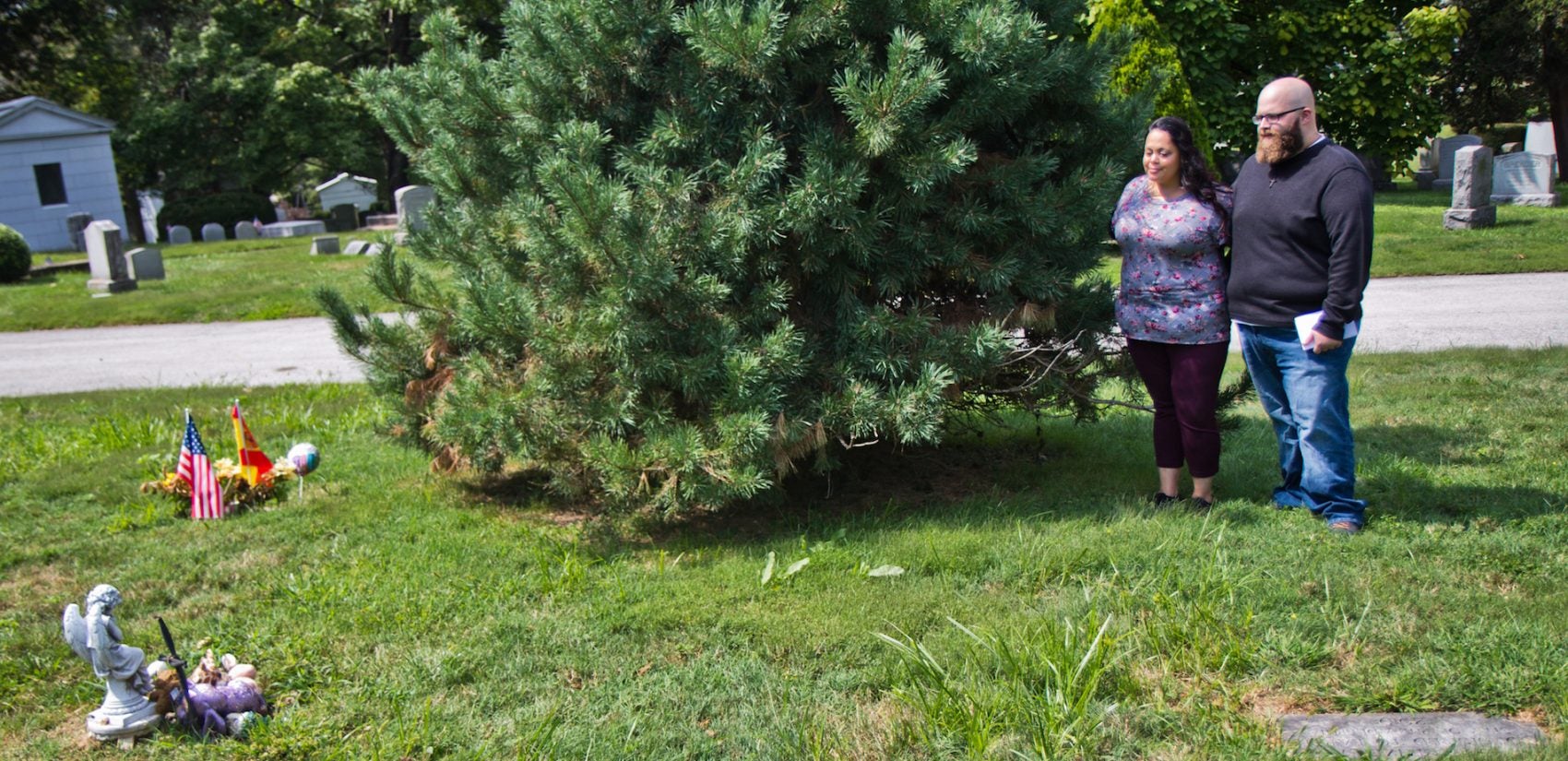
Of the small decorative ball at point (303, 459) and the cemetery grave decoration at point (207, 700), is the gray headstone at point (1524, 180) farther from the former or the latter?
the cemetery grave decoration at point (207, 700)

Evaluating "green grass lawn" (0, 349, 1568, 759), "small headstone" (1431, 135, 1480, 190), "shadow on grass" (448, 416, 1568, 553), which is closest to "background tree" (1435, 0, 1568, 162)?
"small headstone" (1431, 135, 1480, 190)

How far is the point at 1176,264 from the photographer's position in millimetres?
4906

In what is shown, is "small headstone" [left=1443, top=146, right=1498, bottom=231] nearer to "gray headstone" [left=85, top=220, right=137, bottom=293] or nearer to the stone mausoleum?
"gray headstone" [left=85, top=220, right=137, bottom=293]

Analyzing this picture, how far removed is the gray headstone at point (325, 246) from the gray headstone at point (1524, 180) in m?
21.1

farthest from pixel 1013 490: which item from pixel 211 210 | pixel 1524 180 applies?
pixel 211 210

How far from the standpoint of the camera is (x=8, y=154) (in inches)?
1244

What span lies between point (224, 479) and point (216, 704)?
107 inches

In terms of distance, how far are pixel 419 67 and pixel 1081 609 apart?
409 cm

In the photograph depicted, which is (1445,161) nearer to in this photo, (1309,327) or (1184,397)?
(1184,397)

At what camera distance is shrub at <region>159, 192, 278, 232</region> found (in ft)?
122

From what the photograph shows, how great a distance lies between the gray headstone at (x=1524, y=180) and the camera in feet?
65.4

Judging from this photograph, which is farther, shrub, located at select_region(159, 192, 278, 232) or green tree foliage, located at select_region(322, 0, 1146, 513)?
shrub, located at select_region(159, 192, 278, 232)

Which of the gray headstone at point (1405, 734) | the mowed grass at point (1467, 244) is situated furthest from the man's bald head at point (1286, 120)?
the mowed grass at point (1467, 244)

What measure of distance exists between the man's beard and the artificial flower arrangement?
15.9 ft
